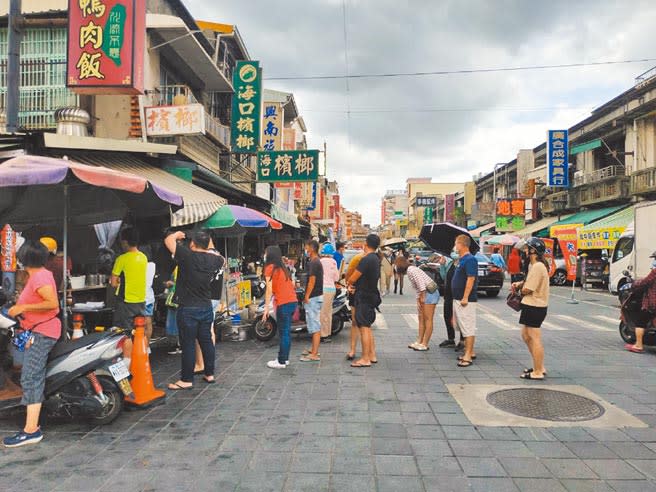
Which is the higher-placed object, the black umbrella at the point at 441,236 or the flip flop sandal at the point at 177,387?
the black umbrella at the point at 441,236

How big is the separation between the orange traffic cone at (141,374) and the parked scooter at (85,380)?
0.85ft

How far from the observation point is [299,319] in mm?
9352

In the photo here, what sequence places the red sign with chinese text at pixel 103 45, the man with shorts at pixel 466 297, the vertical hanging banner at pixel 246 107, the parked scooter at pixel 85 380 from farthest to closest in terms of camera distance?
the vertical hanging banner at pixel 246 107 → the red sign with chinese text at pixel 103 45 → the man with shorts at pixel 466 297 → the parked scooter at pixel 85 380

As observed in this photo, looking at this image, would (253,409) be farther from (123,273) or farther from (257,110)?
(257,110)

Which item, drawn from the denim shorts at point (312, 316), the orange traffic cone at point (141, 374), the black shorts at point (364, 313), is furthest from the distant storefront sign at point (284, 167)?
the orange traffic cone at point (141, 374)

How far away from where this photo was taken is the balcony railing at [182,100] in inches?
477

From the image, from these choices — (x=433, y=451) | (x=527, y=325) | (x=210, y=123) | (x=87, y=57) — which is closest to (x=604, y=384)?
(x=527, y=325)

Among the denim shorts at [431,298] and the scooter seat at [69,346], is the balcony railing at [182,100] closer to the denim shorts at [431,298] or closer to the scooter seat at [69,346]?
the denim shorts at [431,298]

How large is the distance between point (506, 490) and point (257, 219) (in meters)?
7.61

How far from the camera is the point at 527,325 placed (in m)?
6.31

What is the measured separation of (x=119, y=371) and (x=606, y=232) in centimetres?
2040

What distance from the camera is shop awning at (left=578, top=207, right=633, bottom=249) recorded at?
64.4ft

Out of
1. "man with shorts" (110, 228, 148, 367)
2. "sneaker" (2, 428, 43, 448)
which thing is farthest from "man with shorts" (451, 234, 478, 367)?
"sneaker" (2, 428, 43, 448)

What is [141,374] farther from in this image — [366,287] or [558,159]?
[558,159]
